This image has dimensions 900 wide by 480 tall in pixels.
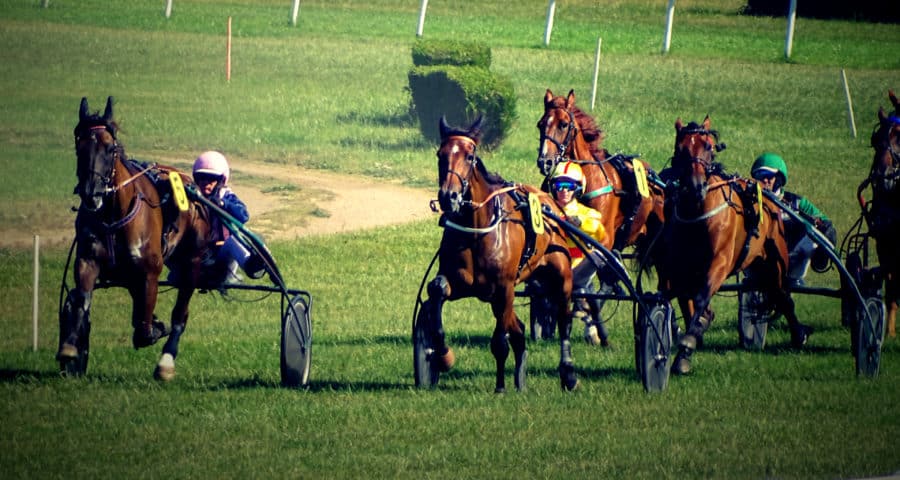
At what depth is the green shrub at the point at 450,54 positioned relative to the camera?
30.1 m

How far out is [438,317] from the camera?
11859 millimetres

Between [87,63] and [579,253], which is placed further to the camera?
[87,63]

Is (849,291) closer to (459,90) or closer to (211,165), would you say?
(211,165)

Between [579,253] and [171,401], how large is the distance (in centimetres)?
376

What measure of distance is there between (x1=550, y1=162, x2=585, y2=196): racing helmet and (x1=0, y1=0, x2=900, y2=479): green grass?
1533 millimetres

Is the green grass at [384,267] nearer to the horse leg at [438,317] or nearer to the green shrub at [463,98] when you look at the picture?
the horse leg at [438,317]

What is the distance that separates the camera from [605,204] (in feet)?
49.3

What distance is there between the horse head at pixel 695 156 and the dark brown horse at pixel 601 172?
149 centimetres

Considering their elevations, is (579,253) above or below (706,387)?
above

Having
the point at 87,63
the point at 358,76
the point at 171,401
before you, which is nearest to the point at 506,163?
the point at 358,76

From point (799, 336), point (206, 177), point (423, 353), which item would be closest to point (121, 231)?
point (206, 177)

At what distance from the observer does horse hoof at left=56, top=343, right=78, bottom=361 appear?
11.7 meters

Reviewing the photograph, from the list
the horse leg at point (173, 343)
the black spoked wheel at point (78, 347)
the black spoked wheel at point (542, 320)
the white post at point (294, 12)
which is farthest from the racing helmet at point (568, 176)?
the white post at point (294, 12)

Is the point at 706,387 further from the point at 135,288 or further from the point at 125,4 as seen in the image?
the point at 125,4
